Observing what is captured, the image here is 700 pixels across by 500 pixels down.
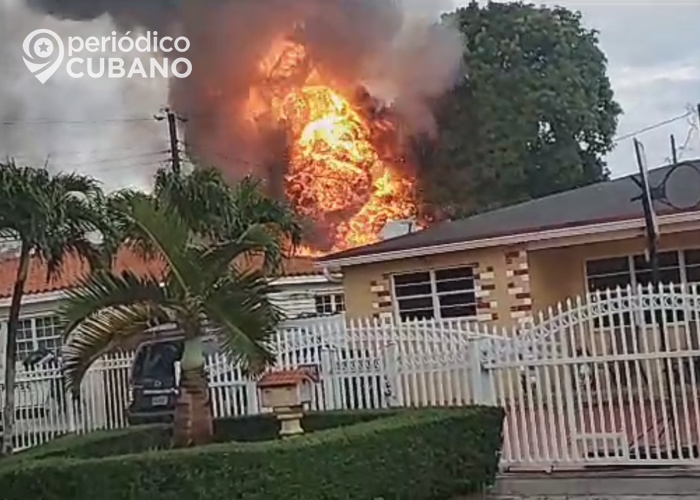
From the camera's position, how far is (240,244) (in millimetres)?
9016

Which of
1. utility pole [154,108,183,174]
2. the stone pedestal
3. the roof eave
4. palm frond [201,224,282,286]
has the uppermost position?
utility pole [154,108,183,174]

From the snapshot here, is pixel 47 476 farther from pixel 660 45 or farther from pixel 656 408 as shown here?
pixel 660 45

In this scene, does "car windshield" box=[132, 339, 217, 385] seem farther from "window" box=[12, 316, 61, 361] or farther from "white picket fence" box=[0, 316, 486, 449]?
"window" box=[12, 316, 61, 361]

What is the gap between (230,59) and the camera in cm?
4097

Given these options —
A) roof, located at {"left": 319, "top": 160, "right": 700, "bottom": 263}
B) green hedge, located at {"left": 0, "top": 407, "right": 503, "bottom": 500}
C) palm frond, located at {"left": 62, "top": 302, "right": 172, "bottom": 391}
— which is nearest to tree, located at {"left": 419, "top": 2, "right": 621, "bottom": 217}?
roof, located at {"left": 319, "top": 160, "right": 700, "bottom": 263}

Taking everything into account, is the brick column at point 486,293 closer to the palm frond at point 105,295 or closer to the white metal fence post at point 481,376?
the white metal fence post at point 481,376

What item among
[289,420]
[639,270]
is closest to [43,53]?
→ [639,270]

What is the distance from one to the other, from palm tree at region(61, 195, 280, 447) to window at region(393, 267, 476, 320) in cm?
940

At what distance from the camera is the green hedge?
285 inches

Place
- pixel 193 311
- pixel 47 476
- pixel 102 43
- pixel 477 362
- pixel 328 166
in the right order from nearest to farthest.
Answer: pixel 47 476, pixel 193 311, pixel 477 362, pixel 102 43, pixel 328 166

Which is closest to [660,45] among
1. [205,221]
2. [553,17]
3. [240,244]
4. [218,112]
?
[553,17]

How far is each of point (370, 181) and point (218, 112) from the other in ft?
20.6

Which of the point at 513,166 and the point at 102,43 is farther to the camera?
the point at 513,166

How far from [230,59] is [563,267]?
84.1 feet
